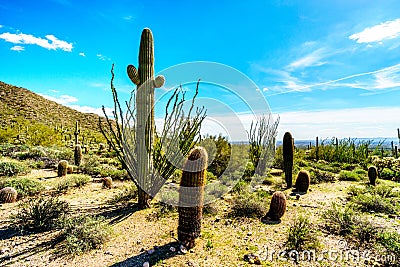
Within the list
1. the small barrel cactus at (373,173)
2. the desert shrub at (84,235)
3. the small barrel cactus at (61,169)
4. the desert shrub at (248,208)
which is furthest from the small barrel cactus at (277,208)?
the small barrel cactus at (61,169)

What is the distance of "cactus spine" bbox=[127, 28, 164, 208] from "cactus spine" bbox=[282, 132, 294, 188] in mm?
4512

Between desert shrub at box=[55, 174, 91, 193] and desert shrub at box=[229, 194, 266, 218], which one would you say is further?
desert shrub at box=[55, 174, 91, 193]

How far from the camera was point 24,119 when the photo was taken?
2716 centimetres

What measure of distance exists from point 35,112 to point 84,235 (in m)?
33.9

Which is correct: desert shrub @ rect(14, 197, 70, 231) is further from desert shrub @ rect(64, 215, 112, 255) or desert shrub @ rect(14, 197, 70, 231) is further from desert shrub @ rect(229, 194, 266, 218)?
desert shrub @ rect(229, 194, 266, 218)

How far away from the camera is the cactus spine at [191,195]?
3.67 m

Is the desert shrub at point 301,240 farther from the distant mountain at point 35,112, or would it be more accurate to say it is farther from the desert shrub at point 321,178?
the distant mountain at point 35,112

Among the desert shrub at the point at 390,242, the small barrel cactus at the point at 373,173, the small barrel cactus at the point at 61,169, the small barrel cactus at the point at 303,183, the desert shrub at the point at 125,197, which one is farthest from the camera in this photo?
the small barrel cactus at the point at 61,169

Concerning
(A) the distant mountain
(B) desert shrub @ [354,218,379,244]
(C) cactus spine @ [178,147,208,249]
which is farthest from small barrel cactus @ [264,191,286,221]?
(A) the distant mountain

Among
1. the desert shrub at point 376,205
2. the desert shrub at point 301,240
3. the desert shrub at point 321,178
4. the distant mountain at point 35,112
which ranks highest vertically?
the distant mountain at point 35,112

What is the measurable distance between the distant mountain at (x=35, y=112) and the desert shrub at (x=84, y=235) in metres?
26.5

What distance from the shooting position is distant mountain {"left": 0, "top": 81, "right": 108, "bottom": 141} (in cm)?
2824

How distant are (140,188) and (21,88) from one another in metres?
42.4

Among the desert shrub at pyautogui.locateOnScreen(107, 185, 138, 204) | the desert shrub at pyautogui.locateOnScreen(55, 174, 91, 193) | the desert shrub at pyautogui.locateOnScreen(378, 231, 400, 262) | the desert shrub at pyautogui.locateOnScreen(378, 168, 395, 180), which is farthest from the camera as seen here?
the desert shrub at pyautogui.locateOnScreen(378, 168, 395, 180)
